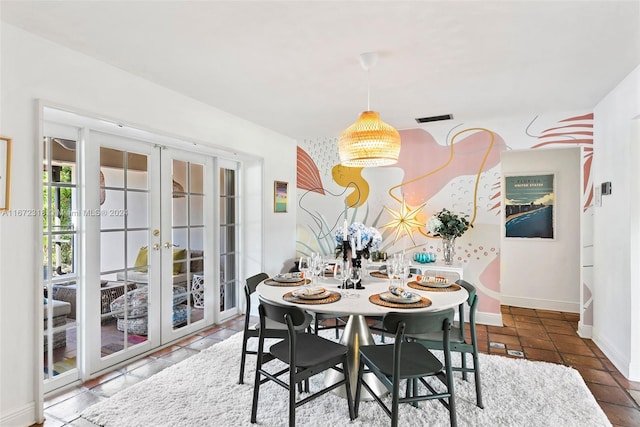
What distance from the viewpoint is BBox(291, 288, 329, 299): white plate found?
2.24 meters

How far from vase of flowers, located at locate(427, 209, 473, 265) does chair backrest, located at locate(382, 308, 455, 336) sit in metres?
2.24

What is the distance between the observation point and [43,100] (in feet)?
7.20

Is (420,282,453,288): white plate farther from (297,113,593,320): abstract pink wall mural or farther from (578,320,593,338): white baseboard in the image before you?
(578,320,593,338): white baseboard

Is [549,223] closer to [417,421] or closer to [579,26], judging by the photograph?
[579,26]

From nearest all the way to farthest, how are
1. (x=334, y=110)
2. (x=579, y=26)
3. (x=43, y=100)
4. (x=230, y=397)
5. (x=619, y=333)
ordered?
(x=579, y=26) → (x=43, y=100) → (x=230, y=397) → (x=619, y=333) → (x=334, y=110)

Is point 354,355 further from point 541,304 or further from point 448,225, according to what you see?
point 541,304

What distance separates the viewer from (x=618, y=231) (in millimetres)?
2975

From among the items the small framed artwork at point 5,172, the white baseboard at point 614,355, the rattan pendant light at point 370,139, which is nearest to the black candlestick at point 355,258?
the rattan pendant light at point 370,139

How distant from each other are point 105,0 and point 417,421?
9.86ft

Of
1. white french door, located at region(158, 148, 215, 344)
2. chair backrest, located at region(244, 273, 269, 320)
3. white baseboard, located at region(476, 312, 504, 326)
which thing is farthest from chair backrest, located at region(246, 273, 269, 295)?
white baseboard, located at region(476, 312, 504, 326)

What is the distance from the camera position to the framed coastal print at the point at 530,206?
4.61 m

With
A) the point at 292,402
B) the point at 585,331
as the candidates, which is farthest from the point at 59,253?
the point at 585,331

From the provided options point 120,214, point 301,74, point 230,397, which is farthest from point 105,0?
point 230,397

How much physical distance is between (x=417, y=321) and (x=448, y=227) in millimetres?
2388
